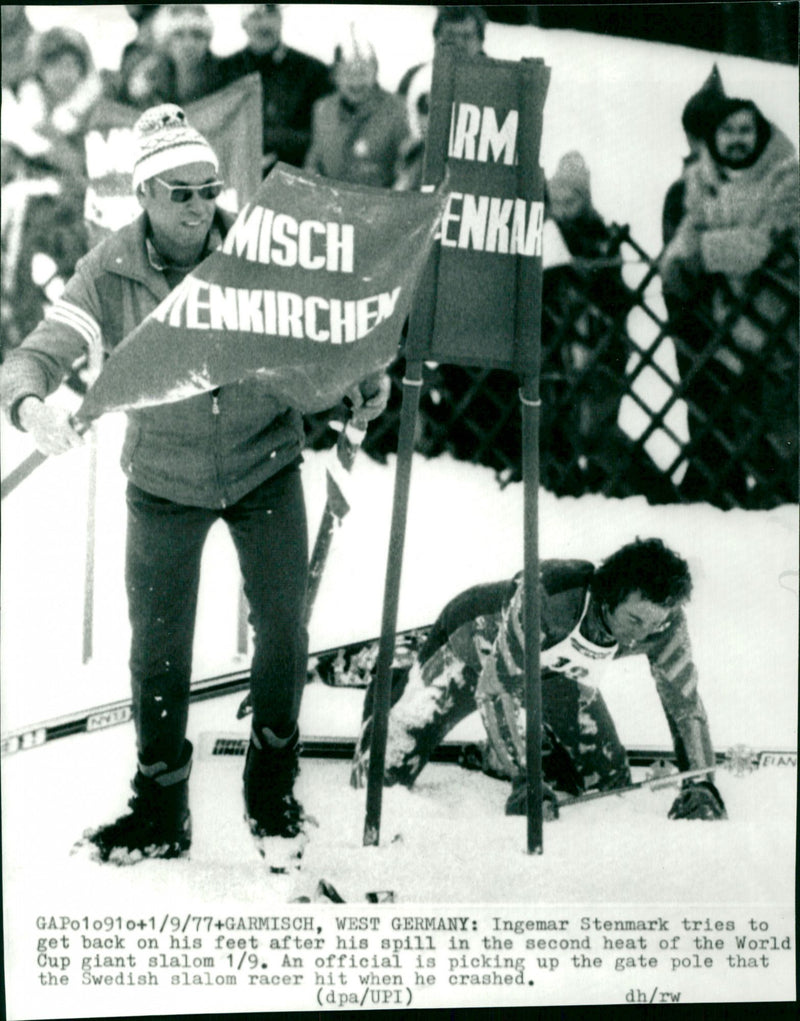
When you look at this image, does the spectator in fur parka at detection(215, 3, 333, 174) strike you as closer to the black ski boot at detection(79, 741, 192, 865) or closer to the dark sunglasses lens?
the dark sunglasses lens

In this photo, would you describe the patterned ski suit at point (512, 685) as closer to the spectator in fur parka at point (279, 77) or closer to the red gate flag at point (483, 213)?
the red gate flag at point (483, 213)

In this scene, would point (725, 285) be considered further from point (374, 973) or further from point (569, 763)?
point (374, 973)

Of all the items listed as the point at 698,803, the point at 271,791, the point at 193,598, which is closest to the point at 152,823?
the point at 271,791

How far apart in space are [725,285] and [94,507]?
A: 989mm

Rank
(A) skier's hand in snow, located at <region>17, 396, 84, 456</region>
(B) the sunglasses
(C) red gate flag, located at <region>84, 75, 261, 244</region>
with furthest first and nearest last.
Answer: (C) red gate flag, located at <region>84, 75, 261, 244</region>, (B) the sunglasses, (A) skier's hand in snow, located at <region>17, 396, 84, 456</region>

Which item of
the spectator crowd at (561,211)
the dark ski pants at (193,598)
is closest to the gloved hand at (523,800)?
Answer: the dark ski pants at (193,598)

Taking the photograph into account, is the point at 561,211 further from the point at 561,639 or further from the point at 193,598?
the point at 193,598

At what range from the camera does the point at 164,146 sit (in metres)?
1.54

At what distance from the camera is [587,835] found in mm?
1724

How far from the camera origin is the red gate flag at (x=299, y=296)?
152 centimetres

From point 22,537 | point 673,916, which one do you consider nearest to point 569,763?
point 673,916

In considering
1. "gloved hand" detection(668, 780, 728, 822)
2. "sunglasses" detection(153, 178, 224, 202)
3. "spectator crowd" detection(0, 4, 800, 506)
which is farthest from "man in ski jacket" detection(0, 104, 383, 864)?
"gloved hand" detection(668, 780, 728, 822)

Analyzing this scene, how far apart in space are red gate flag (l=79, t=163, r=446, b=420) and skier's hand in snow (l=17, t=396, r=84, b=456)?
0.06 meters

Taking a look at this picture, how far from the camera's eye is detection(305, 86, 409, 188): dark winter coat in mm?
1695
